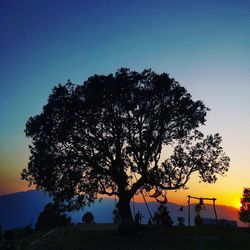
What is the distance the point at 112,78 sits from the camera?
159 ft

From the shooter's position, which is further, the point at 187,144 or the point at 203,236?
the point at 187,144

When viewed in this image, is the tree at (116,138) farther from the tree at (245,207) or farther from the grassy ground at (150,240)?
the tree at (245,207)

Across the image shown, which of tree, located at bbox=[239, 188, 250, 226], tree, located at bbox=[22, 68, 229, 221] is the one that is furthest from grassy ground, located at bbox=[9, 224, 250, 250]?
tree, located at bbox=[239, 188, 250, 226]

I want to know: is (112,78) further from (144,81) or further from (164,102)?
(164,102)

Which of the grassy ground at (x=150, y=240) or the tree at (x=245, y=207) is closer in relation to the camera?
the grassy ground at (x=150, y=240)

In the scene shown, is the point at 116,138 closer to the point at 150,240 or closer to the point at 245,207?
the point at 150,240

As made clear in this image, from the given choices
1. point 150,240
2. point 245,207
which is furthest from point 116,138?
point 245,207

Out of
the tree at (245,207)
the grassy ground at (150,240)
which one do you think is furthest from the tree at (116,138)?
the tree at (245,207)

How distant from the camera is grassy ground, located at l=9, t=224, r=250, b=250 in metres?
34.7

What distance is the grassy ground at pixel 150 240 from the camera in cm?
3469

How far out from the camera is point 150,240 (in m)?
37.7

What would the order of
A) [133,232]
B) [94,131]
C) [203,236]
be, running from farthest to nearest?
[94,131] → [133,232] → [203,236]

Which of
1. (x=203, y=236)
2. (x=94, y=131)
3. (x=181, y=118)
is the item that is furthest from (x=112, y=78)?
(x=203, y=236)

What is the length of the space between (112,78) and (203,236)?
2158 centimetres
